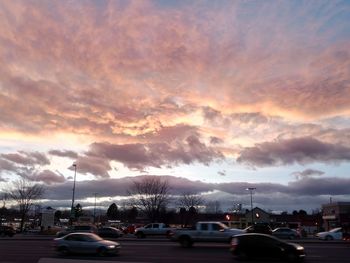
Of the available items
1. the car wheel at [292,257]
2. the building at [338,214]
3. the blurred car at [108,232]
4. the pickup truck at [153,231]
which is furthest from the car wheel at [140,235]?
the building at [338,214]

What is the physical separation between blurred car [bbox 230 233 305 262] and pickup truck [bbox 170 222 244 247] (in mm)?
6370

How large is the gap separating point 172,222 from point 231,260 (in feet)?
292

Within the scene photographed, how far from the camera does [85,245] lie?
26078 millimetres

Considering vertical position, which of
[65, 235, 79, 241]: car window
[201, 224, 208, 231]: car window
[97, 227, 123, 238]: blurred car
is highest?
[201, 224, 208, 231]: car window

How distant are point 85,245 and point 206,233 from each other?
28.7 feet

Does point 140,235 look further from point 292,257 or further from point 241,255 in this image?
point 292,257

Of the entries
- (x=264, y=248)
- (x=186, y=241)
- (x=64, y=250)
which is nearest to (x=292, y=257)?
(x=264, y=248)

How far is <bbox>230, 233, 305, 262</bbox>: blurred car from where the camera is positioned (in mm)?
21812

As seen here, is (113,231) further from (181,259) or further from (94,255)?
(181,259)

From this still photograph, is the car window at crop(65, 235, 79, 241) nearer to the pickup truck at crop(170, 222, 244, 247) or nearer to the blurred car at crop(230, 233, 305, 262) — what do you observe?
the pickup truck at crop(170, 222, 244, 247)

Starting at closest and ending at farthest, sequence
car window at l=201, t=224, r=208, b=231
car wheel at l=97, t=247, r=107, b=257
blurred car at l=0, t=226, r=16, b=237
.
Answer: car wheel at l=97, t=247, r=107, b=257 < car window at l=201, t=224, r=208, b=231 < blurred car at l=0, t=226, r=16, b=237

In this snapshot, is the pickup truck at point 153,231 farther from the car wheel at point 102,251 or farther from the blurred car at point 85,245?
the car wheel at point 102,251

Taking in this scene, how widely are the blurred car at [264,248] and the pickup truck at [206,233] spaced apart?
637 cm

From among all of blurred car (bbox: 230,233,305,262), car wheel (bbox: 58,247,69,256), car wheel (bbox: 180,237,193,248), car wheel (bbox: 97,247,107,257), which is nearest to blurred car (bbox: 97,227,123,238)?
car wheel (bbox: 180,237,193,248)
